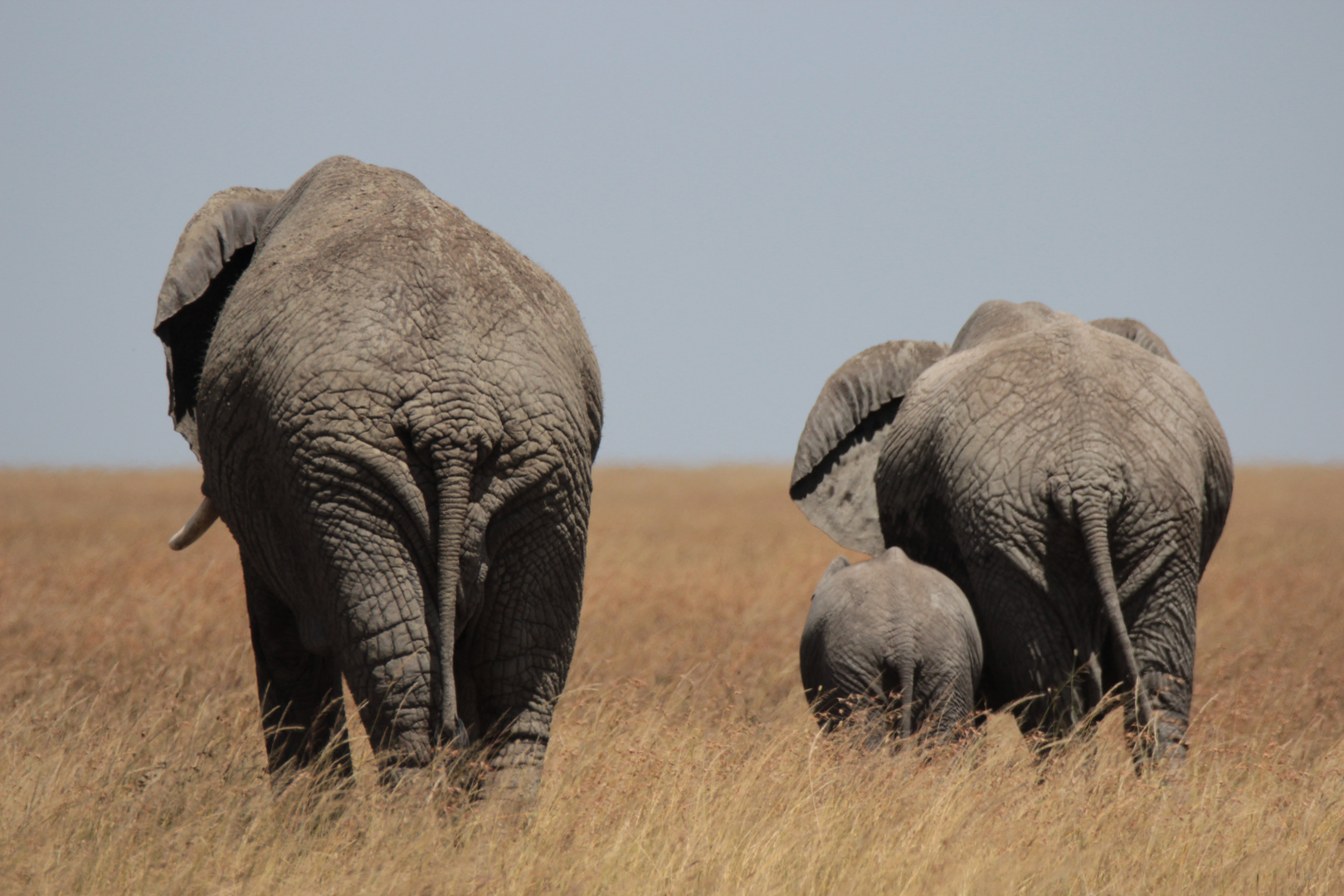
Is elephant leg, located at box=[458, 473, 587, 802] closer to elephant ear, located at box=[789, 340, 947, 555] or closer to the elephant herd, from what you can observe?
the elephant herd

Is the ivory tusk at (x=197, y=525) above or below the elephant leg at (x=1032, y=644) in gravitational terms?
above

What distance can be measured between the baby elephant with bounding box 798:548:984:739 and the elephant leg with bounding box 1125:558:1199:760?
67cm

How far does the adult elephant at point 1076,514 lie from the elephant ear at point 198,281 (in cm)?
304

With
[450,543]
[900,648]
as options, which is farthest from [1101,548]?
[450,543]

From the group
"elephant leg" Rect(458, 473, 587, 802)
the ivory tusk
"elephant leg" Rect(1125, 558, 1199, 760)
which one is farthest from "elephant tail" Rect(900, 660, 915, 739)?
the ivory tusk

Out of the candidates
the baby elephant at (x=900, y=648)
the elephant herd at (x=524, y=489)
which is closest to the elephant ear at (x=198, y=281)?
the elephant herd at (x=524, y=489)

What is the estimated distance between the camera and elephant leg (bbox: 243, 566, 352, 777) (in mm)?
4504

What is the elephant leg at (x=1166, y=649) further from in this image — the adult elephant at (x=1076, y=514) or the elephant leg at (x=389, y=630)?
the elephant leg at (x=389, y=630)

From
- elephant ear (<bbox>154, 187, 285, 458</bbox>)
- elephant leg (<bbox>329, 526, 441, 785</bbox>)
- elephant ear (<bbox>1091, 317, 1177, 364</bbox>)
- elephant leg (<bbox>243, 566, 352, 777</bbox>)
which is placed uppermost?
elephant ear (<bbox>154, 187, 285, 458</bbox>)

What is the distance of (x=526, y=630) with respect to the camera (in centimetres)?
371

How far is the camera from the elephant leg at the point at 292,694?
4504 millimetres

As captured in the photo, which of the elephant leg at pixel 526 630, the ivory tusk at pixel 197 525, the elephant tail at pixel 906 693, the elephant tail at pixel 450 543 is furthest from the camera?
the elephant tail at pixel 906 693

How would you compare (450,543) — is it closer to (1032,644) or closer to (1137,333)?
(1032,644)

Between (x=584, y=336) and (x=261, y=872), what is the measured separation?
1.92m
